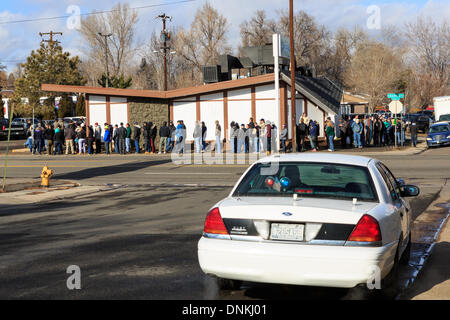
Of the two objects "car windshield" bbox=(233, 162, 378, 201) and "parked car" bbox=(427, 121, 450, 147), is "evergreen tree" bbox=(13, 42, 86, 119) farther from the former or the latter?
"car windshield" bbox=(233, 162, 378, 201)

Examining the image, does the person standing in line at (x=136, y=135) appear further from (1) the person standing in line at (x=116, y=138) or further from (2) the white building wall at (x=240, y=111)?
(2) the white building wall at (x=240, y=111)

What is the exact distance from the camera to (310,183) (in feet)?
23.1

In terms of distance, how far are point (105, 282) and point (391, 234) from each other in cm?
313

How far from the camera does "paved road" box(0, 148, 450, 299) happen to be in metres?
6.38

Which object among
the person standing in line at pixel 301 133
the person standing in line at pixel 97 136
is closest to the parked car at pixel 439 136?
the person standing in line at pixel 301 133

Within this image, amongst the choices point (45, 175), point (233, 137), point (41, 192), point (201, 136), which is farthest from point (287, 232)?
point (201, 136)

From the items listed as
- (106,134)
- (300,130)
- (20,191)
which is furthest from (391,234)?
(106,134)

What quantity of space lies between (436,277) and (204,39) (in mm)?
63550

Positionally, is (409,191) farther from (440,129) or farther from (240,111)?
(440,129)

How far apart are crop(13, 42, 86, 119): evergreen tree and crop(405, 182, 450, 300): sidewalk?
187ft

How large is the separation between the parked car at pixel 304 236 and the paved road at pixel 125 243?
733mm

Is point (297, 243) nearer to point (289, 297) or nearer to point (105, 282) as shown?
point (289, 297)

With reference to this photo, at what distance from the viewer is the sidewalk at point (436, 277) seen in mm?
6172

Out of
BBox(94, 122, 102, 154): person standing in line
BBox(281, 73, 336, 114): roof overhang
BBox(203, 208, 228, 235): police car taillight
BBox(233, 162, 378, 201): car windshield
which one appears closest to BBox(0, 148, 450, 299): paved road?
BBox(203, 208, 228, 235): police car taillight
